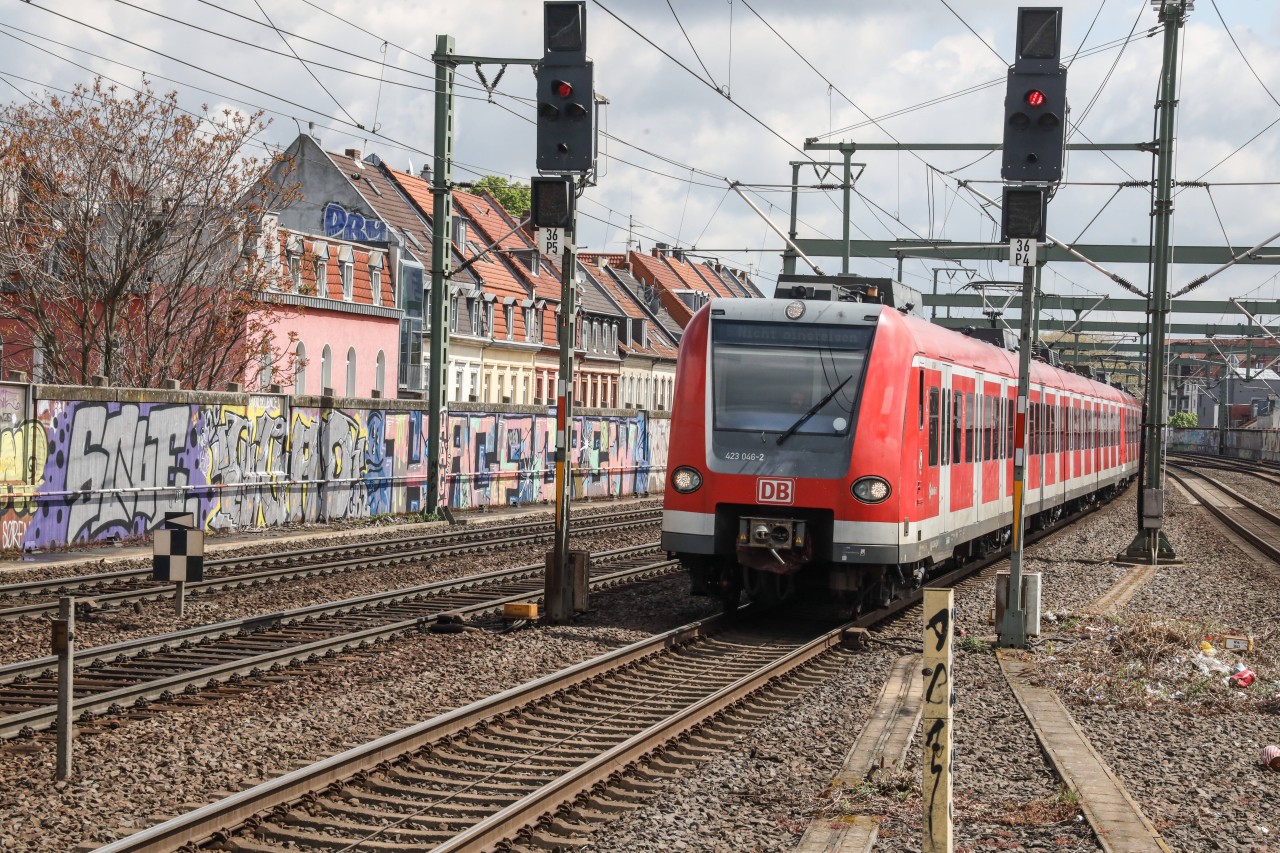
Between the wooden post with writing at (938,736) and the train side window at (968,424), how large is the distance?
12.5 meters

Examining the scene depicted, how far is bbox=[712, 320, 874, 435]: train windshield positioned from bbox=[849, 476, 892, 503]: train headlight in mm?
528

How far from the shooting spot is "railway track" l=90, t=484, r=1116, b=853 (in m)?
7.68

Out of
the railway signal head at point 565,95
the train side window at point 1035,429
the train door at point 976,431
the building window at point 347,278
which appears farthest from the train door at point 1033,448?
the building window at point 347,278

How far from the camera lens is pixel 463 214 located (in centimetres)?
6100

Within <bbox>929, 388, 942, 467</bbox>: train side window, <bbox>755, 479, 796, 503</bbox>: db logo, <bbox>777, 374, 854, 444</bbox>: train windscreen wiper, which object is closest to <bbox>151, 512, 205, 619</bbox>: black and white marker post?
<bbox>755, 479, 796, 503</bbox>: db logo

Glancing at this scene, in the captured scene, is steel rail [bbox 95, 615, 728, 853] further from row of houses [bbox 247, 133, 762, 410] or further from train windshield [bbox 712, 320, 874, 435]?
row of houses [bbox 247, 133, 762, 410]

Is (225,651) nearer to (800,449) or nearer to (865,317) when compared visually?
(800,449)

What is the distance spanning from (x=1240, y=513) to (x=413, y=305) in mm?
25554

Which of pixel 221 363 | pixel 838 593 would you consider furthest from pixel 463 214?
pixel 838 593

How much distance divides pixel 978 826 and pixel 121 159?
27.2 m

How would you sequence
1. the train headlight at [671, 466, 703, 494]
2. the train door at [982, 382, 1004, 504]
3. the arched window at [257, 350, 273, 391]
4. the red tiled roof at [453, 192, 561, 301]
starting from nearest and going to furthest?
the train headlight at [671, 466, 703, 494]
the train door at [982, 382, 1004, 504]
the arched window at [257, 350, 273, 391]
the red tiled roof at [453, 192, 561, 301]

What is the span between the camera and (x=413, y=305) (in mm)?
51969

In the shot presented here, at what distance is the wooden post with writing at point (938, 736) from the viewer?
6.64m

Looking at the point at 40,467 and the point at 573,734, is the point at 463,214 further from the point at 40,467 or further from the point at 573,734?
the point at 573,734
